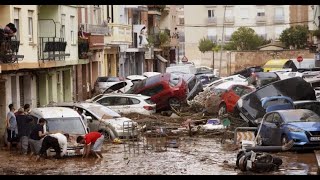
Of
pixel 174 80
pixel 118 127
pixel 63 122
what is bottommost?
pixel 118 127

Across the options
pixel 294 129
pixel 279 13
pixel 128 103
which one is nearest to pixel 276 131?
pixel 294 129

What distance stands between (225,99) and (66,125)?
10.9 metres

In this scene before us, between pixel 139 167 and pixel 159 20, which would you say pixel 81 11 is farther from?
pixel 159 20

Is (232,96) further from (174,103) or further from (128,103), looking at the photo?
(174,103)

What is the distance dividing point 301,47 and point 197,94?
2103 inches

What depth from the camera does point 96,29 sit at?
49.6 m

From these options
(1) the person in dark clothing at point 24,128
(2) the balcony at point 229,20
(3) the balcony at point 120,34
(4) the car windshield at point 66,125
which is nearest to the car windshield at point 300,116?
(4) the car windshield at point 66,125

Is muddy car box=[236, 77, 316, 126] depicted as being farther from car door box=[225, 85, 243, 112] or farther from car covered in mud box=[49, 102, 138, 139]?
car covered in mud box=[49, 102, 138, 139]

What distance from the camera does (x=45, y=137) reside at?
23188mm

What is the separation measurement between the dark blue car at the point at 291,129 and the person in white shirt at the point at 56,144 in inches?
231

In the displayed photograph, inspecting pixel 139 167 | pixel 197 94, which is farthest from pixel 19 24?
pixel 139 167

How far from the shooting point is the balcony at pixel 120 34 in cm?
5522

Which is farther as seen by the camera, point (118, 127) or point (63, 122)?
point (118, 127)

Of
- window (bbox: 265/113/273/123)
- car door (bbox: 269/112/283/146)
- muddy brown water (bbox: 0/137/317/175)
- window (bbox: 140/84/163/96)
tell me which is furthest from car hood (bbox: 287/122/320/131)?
window (bbox: 140/84/163/96)
